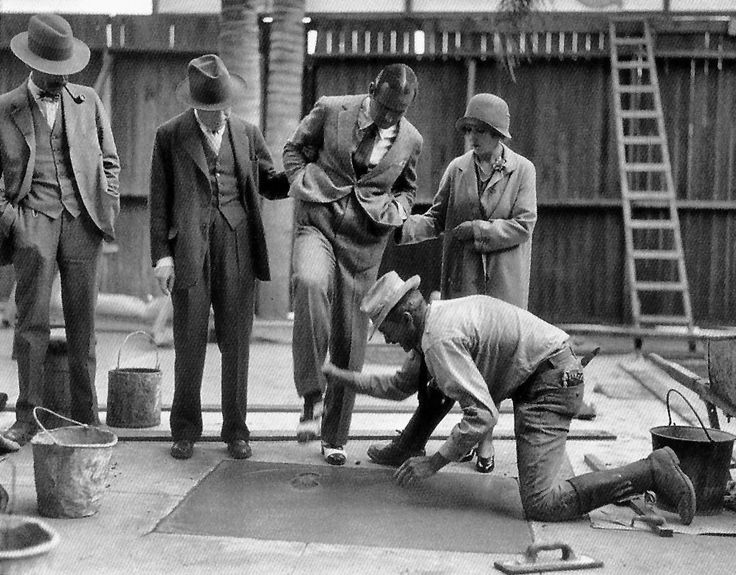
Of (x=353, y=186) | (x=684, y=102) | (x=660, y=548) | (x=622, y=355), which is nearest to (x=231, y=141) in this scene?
(x=353, y=186)

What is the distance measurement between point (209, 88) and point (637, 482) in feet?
10.7

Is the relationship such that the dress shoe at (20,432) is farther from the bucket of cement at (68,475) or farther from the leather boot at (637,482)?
the leather boot at (637,482)

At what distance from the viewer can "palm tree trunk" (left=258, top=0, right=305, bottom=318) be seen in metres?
12.2

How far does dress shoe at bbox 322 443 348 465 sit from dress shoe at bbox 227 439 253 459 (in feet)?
1.52

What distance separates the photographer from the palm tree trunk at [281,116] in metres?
12.2

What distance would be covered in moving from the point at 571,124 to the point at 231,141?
24.2 ft

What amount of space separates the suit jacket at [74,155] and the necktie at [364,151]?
63.1 inches

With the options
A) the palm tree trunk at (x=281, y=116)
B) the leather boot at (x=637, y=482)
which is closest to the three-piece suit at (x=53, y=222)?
the leather boot at (x=637, y=482)

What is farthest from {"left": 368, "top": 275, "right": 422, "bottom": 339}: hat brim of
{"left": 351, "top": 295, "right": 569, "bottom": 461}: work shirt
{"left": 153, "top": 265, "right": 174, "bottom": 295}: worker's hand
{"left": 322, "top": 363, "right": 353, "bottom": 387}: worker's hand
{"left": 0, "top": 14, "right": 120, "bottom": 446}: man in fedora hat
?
{"left": 0, "top": 14, "right": 120, "bottom": 446}: man in fedora hat

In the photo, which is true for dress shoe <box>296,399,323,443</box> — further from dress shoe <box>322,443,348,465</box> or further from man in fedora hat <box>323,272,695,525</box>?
man in fedora hat <box>323,272,695,525</box>

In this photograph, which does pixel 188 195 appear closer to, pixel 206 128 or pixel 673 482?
pixel 206 128

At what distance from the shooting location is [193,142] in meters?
6.40

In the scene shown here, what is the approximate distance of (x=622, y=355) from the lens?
11.8 metres

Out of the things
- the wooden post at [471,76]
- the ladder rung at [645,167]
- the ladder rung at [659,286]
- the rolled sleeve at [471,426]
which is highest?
the wooden post at [471,76]
